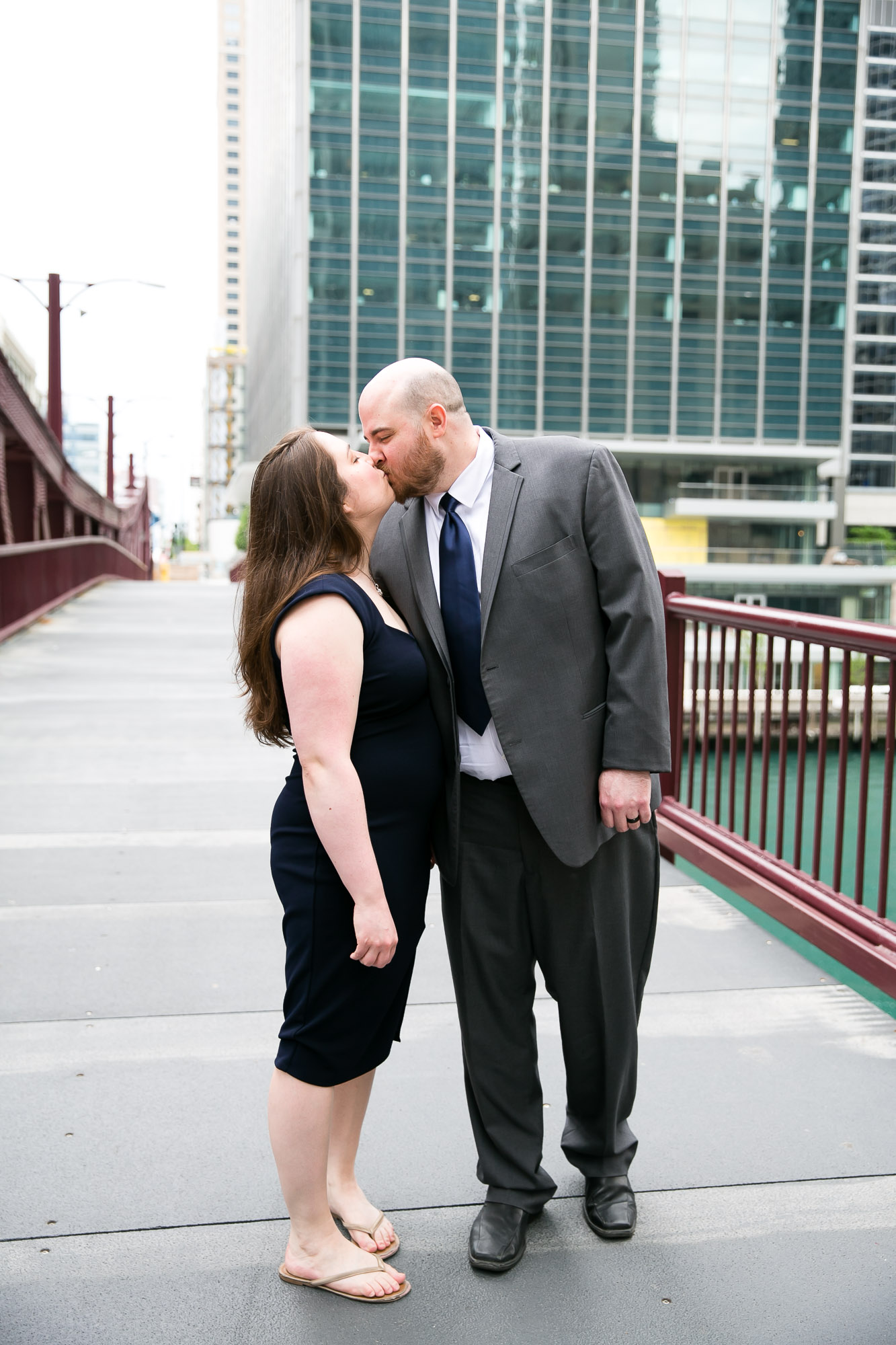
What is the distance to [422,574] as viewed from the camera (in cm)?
241

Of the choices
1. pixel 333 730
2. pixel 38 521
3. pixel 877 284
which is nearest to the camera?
pixel 333 730

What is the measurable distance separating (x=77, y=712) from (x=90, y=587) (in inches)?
561

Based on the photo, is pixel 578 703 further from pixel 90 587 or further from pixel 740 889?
pixel 90 587

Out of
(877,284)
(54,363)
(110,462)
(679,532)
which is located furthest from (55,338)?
(877,284)

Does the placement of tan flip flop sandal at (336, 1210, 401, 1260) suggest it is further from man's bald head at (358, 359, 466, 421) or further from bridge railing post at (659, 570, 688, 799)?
bridge railing post at (659, 570, 688, 799)

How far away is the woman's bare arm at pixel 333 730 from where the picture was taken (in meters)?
2.07

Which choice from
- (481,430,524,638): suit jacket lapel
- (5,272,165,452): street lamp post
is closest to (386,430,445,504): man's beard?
(481,430,524,638): suit jacket lapel

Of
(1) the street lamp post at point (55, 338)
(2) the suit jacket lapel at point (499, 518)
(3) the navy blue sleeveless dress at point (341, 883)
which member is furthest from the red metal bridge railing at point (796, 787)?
(1) the street lamp post at point (55, 338)

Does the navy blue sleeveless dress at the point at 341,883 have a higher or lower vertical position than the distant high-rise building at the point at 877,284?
lower

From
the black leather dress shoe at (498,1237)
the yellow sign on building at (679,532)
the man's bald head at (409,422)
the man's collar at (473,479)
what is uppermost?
the man's bald head at (409,422)

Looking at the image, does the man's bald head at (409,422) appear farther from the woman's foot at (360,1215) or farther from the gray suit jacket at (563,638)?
the woman's foot at (360,1215)

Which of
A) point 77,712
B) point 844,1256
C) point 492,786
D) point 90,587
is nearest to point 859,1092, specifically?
point 844,1256

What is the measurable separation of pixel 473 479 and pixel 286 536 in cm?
47

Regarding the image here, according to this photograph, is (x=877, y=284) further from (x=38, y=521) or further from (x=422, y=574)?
(x=422, y=574)
